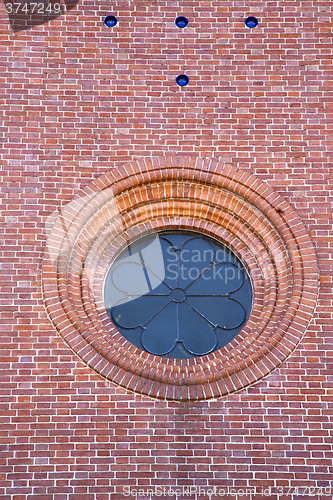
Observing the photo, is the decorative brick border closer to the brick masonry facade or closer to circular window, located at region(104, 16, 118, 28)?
the brick masonry facade

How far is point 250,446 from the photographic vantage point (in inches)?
223

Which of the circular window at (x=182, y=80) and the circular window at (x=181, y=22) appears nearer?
the circular window at (x=182, y=80)

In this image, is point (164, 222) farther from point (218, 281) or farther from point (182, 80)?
point (182, 80)

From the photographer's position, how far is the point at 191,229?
7.00 metres

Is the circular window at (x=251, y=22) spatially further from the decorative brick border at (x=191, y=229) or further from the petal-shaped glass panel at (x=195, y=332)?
the petal-shaped glass panel at (x=195, y=332)

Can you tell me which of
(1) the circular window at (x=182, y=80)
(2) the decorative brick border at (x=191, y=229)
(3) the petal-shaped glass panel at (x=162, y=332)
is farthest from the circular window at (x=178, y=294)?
(1) the circular window at (x=182, y=80)

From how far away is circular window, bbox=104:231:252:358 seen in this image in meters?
6.46

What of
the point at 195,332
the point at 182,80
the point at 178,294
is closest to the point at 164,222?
the point at 178,294

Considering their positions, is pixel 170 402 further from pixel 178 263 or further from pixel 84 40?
pixel 84 40

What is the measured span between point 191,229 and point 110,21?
9.32 ft

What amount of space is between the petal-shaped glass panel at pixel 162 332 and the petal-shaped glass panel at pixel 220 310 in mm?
276

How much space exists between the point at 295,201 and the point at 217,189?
903 millimetres

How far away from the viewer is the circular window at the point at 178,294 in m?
6.46

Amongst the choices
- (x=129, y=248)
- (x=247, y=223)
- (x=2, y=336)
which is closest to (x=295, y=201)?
(x=247, y=223)
